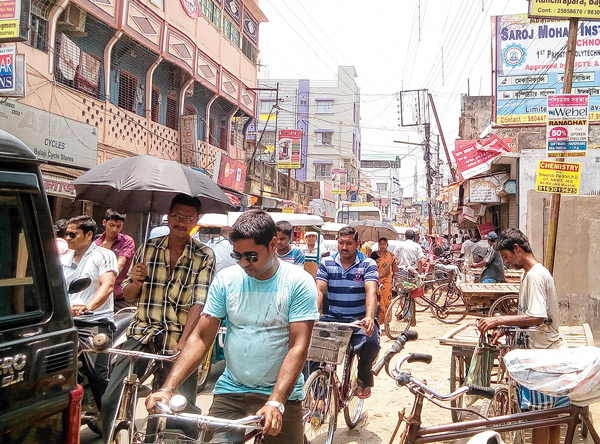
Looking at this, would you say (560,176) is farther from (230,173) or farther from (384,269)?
(230,173)

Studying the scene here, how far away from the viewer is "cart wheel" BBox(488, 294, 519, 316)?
9.78 meters

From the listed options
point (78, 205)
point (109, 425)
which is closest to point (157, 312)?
point (109, 425)

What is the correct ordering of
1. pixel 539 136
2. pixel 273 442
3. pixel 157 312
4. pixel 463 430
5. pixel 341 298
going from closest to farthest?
pixel 273 442 → pixel 463 430 → pixel 157 312 → pixel 341 298 → pixel 539 136

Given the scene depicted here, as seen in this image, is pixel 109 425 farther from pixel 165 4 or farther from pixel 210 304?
pixel 165 4

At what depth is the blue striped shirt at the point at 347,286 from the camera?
5.46 metres

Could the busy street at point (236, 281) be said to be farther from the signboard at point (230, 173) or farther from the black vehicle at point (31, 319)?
the signboard at point (230, 173)

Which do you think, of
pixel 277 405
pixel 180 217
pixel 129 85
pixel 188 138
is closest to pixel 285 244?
pixel 180 217

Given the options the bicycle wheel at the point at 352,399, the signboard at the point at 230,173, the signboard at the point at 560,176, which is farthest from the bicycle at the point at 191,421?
the signboard at the point at 230,173

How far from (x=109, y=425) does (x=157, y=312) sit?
2.59ft

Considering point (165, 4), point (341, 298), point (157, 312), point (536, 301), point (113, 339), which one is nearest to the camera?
point (157, 312)

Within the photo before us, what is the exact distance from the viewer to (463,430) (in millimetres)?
3271

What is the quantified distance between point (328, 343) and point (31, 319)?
2.50 metres

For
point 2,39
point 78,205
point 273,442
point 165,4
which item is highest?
point 165,4

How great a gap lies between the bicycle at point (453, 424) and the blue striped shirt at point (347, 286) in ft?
6.53
